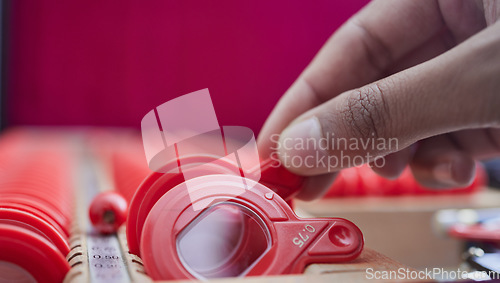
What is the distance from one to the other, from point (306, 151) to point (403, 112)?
0.13m

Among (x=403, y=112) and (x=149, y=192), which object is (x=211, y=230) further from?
(x=403, y=112)

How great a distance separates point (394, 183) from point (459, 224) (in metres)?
0.46

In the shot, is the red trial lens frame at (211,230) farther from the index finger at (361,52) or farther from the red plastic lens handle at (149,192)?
the index finger at (361,52)

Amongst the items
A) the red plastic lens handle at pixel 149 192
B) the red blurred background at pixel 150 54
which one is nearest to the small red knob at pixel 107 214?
the red plastic lens handle at pixel 149 192

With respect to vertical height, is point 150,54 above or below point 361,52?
above

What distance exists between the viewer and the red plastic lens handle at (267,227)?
429 millimetres

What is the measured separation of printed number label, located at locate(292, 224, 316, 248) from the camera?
1.49 feet

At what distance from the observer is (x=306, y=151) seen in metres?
0.60

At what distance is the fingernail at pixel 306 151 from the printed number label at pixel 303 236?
136mm

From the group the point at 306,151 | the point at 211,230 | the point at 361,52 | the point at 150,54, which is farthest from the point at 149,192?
the point at 150,54

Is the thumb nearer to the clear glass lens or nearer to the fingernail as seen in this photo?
the fingernail

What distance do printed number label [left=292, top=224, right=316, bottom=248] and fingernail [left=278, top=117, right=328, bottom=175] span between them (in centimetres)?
14

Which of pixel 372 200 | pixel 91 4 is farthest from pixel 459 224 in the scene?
pixel 91 4

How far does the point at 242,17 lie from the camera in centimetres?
353
